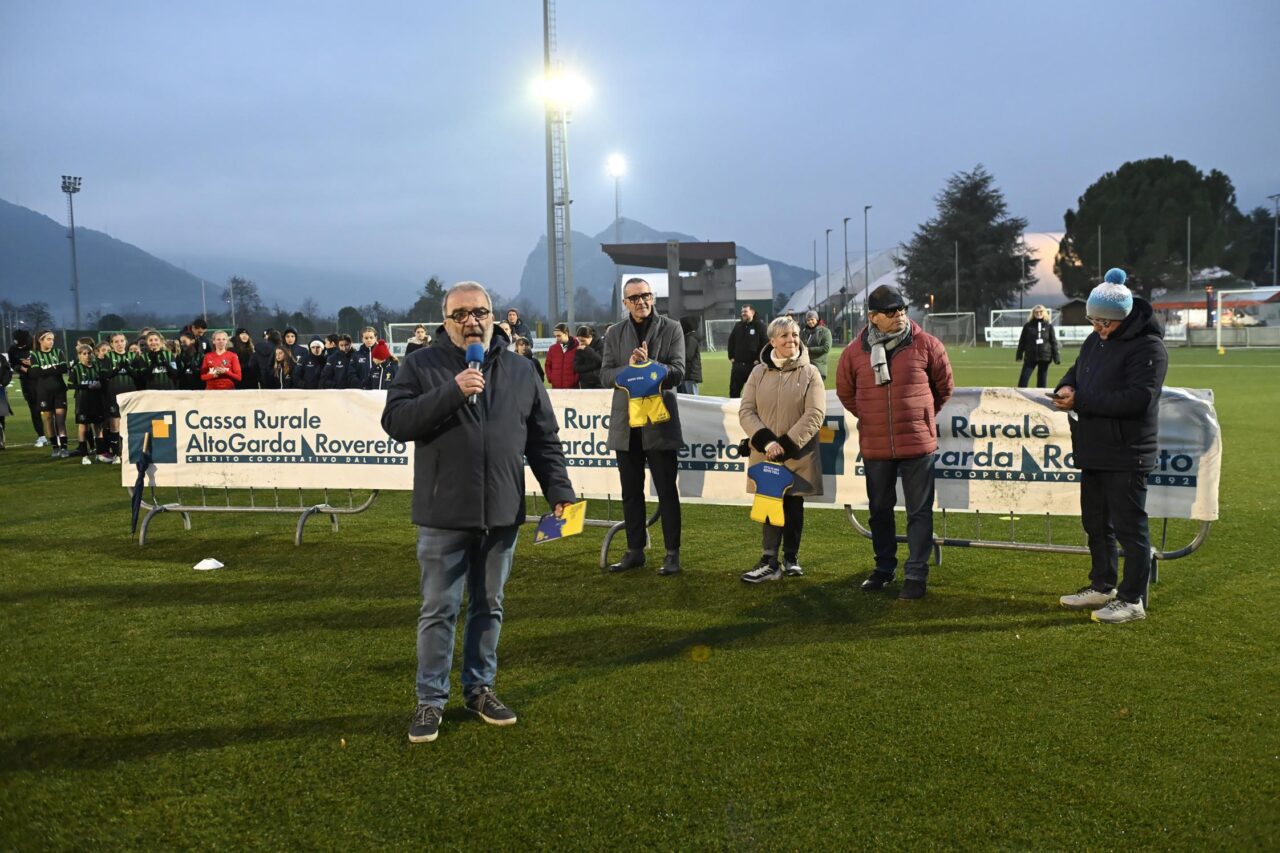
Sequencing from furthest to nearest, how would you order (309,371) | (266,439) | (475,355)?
(309,371) → (266,439) → (475,355)

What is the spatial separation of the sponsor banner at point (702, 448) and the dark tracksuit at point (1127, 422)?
0.80 metres

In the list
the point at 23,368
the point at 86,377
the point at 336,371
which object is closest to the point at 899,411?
the point at 336,371

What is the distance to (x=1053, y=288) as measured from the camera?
95.4 meters

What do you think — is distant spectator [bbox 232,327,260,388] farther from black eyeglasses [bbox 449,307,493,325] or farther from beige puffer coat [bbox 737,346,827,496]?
black eyeglasses [bbox 449,307,493,325]

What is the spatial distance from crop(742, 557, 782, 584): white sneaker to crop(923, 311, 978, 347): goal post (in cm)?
5499

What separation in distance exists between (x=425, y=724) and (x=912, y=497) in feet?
11.6

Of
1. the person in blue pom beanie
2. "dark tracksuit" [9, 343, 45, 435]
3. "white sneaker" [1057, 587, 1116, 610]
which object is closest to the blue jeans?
the person in blue pom beanie

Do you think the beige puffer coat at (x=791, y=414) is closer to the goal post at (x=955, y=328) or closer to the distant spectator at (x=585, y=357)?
the distant spectator at (x=585, y=357)

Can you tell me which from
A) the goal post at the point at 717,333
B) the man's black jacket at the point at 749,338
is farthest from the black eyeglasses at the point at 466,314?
the goal post at the point at 717,333

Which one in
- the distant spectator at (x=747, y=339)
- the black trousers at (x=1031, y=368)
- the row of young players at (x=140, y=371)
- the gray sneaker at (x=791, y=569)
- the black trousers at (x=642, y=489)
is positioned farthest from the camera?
the black trousers at (x=1031, y=368)

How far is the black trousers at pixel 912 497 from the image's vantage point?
20.6 ft

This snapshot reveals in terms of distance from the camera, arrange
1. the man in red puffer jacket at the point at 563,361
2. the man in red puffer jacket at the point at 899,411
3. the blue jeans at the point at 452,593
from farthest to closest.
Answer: the man in red puffer jacket at the point at 563,361 → the man in red puffer jacket at the point at 899,411 → the blue jeans at the point at 452,593

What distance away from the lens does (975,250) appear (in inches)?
3442

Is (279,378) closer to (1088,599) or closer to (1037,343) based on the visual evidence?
(1088,599)
